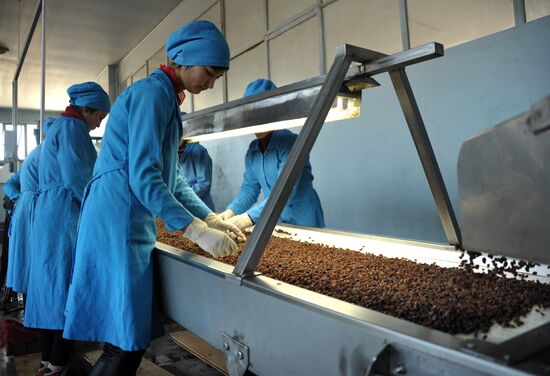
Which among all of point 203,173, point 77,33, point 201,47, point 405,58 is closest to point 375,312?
point 405,58

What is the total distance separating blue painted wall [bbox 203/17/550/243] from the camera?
246 centimetres

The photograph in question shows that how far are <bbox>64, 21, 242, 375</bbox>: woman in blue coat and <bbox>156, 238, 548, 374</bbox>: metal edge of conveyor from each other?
23.1 inches

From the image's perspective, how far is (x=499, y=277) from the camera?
3.74ft

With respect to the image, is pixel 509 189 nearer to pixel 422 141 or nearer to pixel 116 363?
pixel 422 141

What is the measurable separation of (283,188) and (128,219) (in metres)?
0.74

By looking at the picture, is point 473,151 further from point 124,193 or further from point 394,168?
point 394,168

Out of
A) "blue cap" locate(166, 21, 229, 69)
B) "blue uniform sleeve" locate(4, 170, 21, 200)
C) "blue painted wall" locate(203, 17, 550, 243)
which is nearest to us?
"blue cap" locate(166, 21, 229, 69)

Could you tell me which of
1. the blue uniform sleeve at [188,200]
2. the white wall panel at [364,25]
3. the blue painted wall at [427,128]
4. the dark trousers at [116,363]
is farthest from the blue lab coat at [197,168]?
the dark trousers at [116,363]

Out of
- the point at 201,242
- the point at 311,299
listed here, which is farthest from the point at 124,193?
the point at 311,299

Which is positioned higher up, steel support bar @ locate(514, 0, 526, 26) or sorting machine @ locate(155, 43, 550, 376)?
steel support bar @ locate(514, 0, 526, 26)

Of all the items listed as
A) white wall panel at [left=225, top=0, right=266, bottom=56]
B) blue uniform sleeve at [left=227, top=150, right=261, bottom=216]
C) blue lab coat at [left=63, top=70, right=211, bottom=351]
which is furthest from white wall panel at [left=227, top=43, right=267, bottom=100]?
blue lab coat at [left=63, top=70, right=211, bottom=351]

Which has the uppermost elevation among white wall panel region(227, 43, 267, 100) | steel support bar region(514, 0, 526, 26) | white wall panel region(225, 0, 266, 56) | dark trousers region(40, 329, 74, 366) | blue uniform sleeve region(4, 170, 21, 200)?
white wall panel region(225, 0, 266, 56)

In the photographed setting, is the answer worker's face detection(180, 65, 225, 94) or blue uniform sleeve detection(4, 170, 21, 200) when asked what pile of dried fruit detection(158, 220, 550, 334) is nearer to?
worker's face detection(180, 65, 225, 94)

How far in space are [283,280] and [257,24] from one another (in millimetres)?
4409
